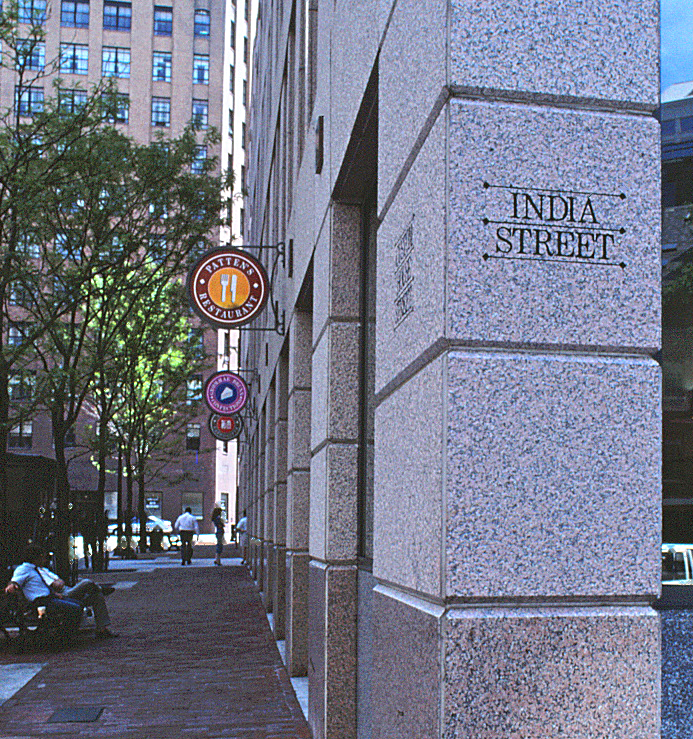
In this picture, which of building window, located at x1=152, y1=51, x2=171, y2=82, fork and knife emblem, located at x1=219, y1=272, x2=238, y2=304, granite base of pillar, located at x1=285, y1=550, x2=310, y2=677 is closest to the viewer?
granite base of pillar, located at x1=285, y1=550, x2=310, y2=677

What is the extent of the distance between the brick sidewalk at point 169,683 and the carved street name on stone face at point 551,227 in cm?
528

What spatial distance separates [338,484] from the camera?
21.2 ft

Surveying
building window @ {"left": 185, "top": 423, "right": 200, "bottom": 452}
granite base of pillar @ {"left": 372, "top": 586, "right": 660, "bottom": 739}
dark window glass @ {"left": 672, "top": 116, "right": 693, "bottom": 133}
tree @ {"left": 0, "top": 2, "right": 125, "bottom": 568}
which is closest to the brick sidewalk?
tree @ {"left": 0, "top": 2, "right": 125, "bottom": 568}

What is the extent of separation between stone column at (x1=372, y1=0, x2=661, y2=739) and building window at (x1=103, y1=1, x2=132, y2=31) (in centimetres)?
7621

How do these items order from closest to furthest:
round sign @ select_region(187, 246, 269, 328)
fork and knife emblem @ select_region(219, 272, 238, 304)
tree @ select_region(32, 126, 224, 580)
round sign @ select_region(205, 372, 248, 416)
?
round sign @ select_region(187, 246, 269, 328) → fork and knife emblem @ select_region(219, 272, 238, 304) → tree @ select_region(32, 126, 224, 580) → round sign @ select_region(205, 372, 248, 416)

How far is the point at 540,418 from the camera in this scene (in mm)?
3088

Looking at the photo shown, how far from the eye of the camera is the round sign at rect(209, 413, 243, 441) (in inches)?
1267

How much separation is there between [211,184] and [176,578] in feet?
32.3

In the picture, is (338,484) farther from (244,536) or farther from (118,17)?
(118,17)

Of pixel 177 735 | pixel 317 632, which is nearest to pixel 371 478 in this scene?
pixel 317 632

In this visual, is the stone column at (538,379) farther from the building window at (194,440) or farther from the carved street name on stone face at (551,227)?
the building window at (194,440)

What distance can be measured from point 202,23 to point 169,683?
231 feet

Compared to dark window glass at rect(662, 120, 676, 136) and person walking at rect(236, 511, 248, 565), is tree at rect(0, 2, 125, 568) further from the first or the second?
person walking at rect(236, 511, 248, 565)

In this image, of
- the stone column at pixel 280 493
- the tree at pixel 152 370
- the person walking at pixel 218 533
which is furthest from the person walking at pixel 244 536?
the stone column at pixel 280 493
